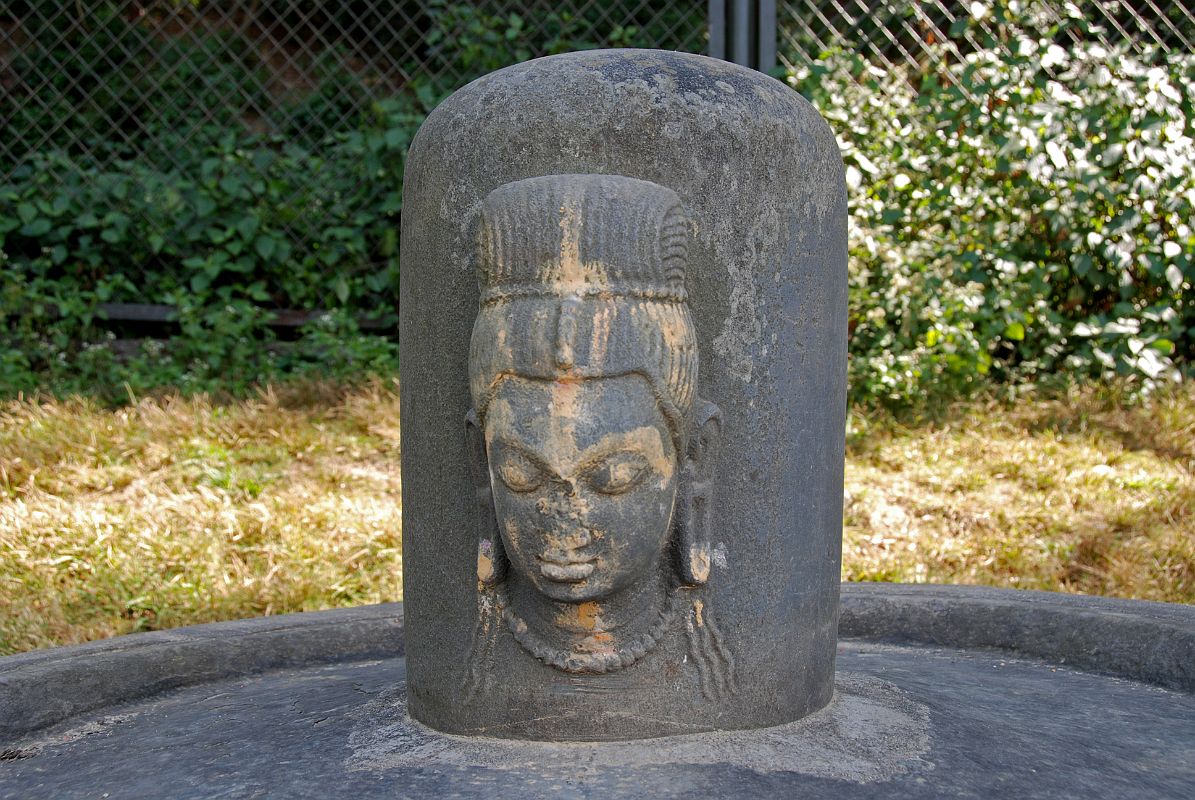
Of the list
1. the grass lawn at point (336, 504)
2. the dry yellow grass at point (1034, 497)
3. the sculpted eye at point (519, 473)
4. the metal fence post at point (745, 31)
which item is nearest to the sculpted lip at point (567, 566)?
the sculpted eye at point (519, 473)

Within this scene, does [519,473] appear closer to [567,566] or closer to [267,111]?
[567,566]

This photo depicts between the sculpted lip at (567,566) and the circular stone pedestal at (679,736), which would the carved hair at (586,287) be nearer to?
the sculpted lip at (567,566)

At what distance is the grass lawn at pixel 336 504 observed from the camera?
3832 mm

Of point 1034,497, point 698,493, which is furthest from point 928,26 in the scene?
point 698,493

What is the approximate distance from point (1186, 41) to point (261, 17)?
462 cm

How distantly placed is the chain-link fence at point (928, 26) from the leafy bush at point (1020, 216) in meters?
0.13

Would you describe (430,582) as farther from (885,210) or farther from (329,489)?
(885,210)

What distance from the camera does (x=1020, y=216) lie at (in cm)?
546

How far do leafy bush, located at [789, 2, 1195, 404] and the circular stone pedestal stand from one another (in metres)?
2.17

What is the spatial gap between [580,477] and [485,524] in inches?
10.0

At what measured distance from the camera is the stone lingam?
1.91 meters

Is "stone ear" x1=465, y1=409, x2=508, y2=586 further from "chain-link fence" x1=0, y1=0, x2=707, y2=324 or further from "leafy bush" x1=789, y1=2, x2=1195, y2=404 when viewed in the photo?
"chain-link fence" x1=0, y1=0, x2=707, y2=324

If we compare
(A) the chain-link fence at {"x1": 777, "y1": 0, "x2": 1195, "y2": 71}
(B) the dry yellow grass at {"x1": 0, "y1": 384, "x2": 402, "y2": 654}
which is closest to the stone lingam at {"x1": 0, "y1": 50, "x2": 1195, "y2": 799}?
(B) the dry yellow grass at {"x1": 0, "y1": 384, "x2": 402, "y2": 654}

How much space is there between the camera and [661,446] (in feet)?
6.40
